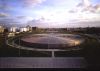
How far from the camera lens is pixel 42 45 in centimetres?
418

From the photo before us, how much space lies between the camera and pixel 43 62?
420 cm

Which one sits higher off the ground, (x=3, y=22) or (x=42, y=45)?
(x=3, y=22)

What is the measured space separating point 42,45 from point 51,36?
255 mm

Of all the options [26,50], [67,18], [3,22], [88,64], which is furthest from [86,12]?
[3,22]

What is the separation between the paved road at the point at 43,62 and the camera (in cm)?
416

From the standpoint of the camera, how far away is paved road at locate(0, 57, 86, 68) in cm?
416

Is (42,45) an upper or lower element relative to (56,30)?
lower

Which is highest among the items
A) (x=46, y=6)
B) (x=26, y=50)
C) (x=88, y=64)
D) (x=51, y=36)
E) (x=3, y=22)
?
(x=46, y=6)

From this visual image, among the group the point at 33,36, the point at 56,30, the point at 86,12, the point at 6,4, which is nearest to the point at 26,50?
the point at 33,36

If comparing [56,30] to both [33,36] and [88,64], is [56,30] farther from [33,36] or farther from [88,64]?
[88,64]

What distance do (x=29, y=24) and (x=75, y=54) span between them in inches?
42.5

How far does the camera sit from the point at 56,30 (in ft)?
14.1

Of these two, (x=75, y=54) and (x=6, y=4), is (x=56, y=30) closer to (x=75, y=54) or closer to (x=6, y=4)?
(x=75, y=54)

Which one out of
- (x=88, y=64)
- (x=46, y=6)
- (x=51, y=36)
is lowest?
(x=88, y=64)
